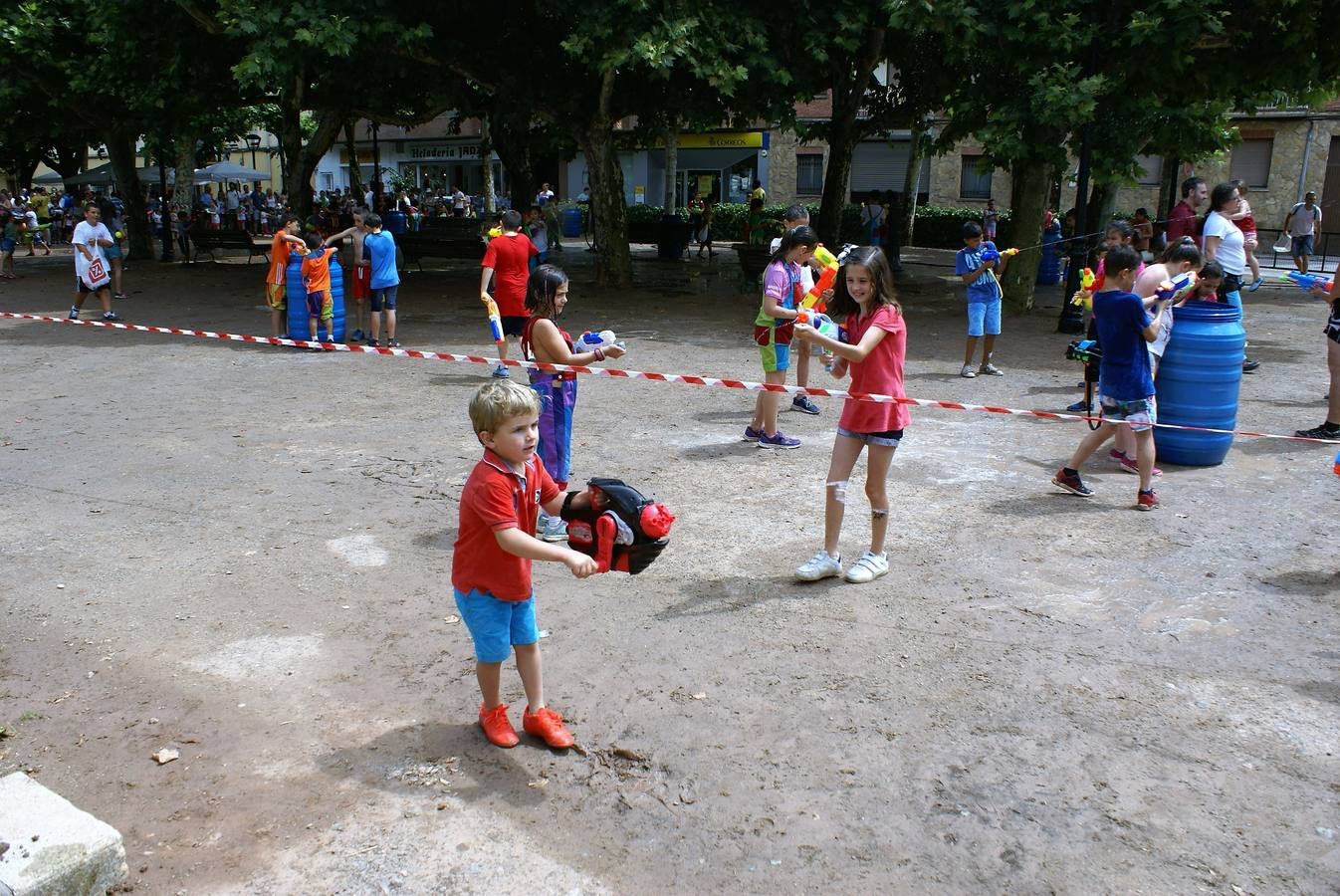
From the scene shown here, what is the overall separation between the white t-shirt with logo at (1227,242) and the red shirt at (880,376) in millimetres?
6662

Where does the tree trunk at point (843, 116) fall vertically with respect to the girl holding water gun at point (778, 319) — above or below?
above

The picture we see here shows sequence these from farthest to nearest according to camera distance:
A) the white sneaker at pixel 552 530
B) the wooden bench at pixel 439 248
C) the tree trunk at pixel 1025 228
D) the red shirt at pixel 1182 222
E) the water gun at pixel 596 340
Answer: the wooden bench at pixel 439 248 < the tree trunk at pixel 1025 228 < the red shirt at pixel 1182 222 < the white sneaker at pixel 552 530 < the water gun at pixel 596 340

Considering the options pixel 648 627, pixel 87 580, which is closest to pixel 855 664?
pixel 648 627

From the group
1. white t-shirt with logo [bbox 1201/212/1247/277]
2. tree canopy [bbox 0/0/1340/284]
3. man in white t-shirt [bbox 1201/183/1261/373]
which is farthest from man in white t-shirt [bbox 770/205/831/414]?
tree canopy [bbox 0/0/1340/284]

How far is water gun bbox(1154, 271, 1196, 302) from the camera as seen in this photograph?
718 centimetres

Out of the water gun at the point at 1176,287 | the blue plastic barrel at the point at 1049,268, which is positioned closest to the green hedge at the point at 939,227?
the blue plastic barrel at the point at 1049,268

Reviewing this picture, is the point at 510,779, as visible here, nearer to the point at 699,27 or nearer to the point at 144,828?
the point at 144,828

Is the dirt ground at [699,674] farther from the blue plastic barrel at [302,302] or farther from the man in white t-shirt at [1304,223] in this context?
the man in white t-shirt at [1304,223]

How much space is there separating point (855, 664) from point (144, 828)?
2795mm

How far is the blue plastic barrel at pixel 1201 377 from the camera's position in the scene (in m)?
7.53

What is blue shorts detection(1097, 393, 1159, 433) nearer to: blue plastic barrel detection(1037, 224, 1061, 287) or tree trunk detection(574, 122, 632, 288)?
tree trunk detection(574, 122, 632, 288)

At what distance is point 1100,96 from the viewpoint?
43.8ft

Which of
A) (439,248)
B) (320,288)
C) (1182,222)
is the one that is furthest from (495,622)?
(439,248)

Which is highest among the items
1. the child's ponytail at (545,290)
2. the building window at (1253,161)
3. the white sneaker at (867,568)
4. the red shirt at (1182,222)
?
the building window at (1253,161)
